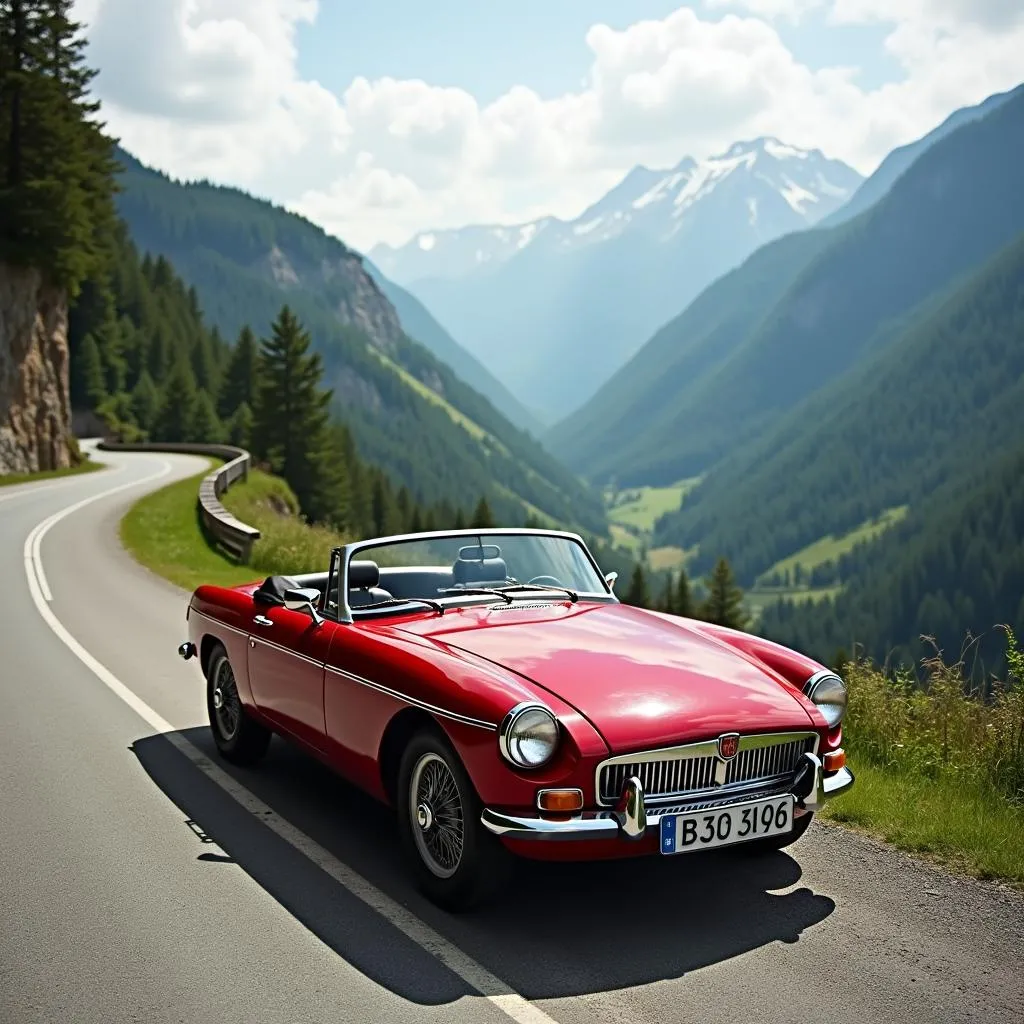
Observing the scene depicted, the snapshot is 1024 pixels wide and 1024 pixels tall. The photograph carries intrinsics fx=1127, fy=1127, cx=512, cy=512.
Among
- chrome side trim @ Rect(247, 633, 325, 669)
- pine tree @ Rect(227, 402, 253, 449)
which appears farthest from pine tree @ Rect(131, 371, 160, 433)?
chrome side trim @ Rect(247, 633, 325, 669)

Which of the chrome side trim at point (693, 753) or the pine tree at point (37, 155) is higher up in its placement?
the pine tree at point (37, 155)

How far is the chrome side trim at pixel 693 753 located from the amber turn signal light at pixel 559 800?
9 cm

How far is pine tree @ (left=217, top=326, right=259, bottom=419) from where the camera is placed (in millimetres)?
85062

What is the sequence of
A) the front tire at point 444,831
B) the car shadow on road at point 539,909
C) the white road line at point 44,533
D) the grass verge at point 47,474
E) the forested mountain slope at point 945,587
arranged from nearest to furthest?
1. the car shadow on road at point 539,909
2. the front tire at point 444,831
3. the white road line at point 44,533
4. the grass verge at point 47,474
5. the forested mountain slope at point 945,587

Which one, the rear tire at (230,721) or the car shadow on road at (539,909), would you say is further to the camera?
the rear tire at (230,721)

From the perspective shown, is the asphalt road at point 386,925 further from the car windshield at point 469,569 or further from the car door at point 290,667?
the car windshield at point 469,569

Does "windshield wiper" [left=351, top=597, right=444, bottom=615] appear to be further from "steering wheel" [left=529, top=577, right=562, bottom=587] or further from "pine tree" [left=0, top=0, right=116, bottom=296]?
"pine tree" [left=0, top=0, right=116, bottom=296]

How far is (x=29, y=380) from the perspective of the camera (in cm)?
4725

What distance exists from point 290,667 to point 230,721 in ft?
4.08

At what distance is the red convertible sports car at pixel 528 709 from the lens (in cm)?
453

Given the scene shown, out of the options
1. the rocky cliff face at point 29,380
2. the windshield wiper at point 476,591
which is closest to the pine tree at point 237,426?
the rocky cliff face at point 29,380

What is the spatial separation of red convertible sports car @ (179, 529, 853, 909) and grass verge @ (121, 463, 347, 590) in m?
10.2

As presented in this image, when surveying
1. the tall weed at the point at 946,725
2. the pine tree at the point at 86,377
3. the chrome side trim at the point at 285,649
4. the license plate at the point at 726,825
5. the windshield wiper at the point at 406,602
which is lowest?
the tall weed at the point at 946,725

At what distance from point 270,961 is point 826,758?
260cm
